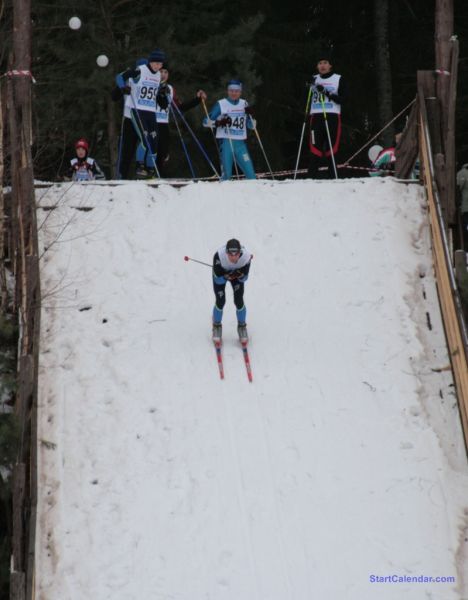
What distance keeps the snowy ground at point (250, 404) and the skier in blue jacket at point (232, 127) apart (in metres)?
1.04

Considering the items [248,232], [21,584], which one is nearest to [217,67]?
[248,232]

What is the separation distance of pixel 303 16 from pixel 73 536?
57.8 ft

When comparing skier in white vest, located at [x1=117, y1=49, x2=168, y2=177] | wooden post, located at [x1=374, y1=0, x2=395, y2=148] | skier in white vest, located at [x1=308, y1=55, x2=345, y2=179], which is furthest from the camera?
wooden post, located at [x1=374, y1=0, x2=395, y2=148]

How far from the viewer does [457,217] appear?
580 inches

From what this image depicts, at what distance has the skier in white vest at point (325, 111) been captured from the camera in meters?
16.3

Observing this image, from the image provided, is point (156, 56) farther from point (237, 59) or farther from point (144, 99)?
point (237, 59)

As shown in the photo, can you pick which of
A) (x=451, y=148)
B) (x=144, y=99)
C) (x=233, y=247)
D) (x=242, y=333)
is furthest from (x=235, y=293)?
(x=144, y=99)

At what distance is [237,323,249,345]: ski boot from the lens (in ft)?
41.2

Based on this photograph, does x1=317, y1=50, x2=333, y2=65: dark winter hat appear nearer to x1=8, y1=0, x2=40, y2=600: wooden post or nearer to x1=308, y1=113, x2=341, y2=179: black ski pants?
x1=308, y1=113, x2=341, y2=179: black ski pants

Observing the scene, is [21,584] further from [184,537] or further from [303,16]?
[303,16]

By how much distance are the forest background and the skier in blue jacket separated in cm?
341

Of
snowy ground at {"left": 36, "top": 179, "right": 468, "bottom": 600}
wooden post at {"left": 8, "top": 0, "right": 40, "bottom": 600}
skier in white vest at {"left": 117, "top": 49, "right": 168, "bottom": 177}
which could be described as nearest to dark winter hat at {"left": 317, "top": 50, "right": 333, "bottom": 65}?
skier in white vest at {"left": 117, "top": 49, "right": 168, "bottom": 177}

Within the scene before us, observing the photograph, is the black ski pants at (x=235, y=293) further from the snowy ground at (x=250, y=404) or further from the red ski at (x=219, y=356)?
the snowy ground at (x=250, y=404)

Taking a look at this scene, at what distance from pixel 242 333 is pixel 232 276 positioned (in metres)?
0.67
